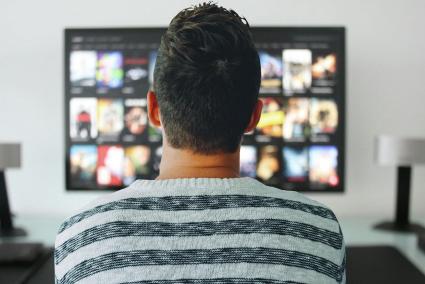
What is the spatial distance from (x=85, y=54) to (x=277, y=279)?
6.22 feet

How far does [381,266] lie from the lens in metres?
1.95

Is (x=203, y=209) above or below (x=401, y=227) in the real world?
above

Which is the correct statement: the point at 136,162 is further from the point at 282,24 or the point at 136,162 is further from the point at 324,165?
the point at 282,24

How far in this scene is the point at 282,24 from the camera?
273 cm

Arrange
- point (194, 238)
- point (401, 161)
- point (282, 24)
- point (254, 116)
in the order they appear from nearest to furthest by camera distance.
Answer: point (194, 238) < point (254, 116) < point (401, 161) < point (282, 24)

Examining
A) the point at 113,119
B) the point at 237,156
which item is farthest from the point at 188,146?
the point at 113,119

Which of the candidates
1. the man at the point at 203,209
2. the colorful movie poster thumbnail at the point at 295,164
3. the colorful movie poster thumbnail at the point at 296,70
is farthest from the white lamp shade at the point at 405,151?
the man at the point at 203,209

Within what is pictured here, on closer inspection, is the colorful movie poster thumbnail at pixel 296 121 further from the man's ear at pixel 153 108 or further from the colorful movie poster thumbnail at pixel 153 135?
the man's ear at pixel 153 108

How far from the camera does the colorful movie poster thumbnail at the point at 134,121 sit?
2.47 m

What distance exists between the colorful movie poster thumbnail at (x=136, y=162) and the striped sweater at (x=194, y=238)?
5.33 feet

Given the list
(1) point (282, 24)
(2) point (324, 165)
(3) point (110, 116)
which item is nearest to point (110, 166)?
(3) point (110, 116)

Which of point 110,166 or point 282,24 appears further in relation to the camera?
point 282,24

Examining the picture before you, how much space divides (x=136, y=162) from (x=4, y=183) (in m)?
0.62

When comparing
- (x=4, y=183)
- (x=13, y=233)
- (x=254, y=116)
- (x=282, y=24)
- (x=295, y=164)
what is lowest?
(x=13, y=233)
